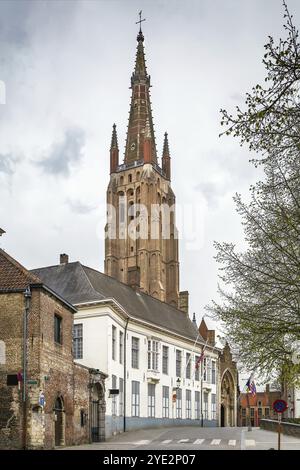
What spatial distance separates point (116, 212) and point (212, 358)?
41808 mm

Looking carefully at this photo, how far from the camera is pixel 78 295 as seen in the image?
37.3 meters

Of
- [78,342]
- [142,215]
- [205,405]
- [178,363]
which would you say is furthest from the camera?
[142,215]

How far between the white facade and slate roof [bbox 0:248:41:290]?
10514 millimetres

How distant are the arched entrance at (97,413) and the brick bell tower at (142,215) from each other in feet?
179

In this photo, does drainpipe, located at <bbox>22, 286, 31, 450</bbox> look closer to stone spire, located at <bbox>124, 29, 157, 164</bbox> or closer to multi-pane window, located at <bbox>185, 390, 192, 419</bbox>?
multi-pane window, located at <bbox>185, 390, 192, 419</bbox>

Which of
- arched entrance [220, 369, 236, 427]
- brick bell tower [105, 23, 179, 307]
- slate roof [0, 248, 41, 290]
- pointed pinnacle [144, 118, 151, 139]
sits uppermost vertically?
pointed pinnacle [144, 118, 151, 139]

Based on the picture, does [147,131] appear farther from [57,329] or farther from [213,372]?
[57,329]

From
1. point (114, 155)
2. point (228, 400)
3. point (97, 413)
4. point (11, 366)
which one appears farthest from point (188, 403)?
point (114, 155)

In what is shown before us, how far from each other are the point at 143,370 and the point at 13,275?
750 inches

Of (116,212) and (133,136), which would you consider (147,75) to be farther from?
(116,212)

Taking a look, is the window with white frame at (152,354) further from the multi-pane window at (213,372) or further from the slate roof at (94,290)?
the multi-pane window at (213,372)

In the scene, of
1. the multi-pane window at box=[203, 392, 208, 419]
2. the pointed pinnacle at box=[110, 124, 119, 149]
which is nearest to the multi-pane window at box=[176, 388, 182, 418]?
the multi-pane window at box=[203, 392, 208, 419]

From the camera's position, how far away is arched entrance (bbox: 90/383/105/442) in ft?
103

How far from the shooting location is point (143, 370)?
137ft
